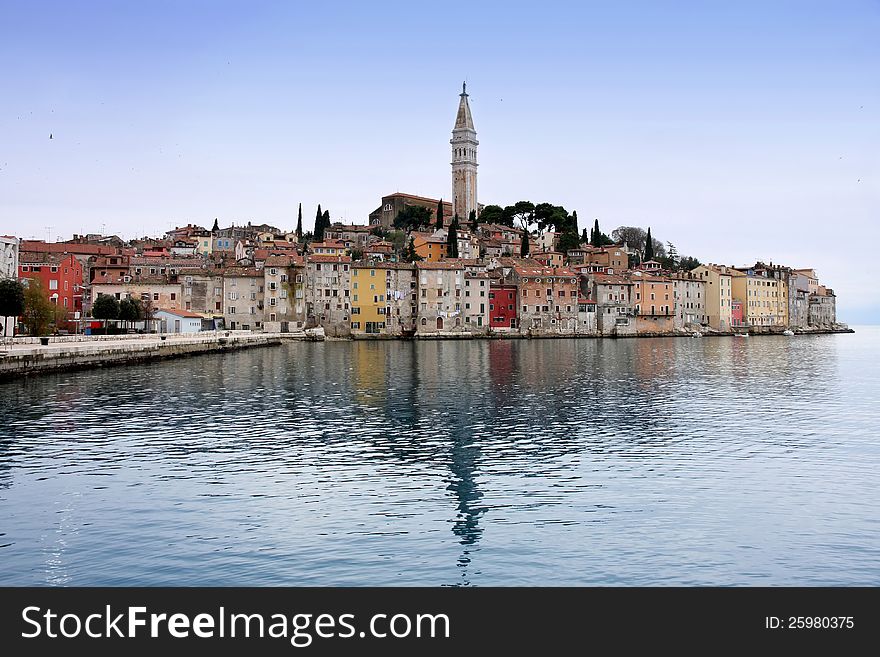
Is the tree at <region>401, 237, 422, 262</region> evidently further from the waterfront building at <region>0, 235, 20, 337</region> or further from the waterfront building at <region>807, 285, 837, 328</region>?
the waterfront building at <region>807, 285, 837, 328</region>

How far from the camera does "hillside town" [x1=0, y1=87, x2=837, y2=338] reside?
241 ft

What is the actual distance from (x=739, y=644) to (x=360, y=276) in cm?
7943

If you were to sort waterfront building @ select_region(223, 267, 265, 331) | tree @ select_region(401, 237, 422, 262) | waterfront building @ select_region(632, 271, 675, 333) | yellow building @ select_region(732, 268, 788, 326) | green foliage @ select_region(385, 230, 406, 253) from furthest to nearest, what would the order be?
yellow building @ select_region(732, 268, 788, 326) < green foliage @ select_region(385, 230, 406, 253) < waterfront building @ select_region(632, 271, 675, 333) < tree @ select_region(401, 237, 422, 262) < waterfront building @ select_region(223, 267, 265, 331)

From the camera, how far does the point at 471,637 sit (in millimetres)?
7738

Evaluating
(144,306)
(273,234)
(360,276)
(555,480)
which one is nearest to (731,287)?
(360,276)

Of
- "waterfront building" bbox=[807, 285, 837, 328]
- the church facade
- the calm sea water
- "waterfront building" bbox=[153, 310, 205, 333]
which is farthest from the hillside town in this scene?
the calm sea water

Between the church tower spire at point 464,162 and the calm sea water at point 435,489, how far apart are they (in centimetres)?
10818

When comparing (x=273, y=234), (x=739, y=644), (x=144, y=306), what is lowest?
(x=739, y=644)

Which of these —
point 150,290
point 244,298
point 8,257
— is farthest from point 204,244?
point 8,257

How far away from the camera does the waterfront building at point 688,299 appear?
109 m

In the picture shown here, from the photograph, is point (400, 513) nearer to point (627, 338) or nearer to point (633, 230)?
point (627, 338)

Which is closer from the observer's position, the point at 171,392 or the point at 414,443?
the point at 414,443

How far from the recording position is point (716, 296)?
375 ft

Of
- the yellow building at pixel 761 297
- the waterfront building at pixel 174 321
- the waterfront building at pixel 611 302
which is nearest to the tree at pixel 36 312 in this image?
the waterfront building at pixel 174 321
